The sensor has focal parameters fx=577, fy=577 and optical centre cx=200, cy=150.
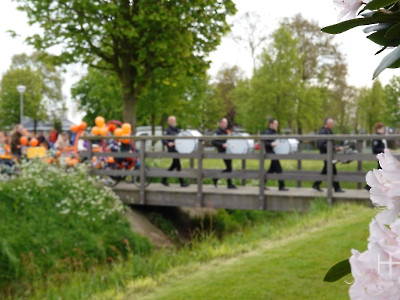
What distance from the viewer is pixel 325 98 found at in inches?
1522

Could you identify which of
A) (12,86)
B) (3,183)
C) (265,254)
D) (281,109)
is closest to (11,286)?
(3,183)

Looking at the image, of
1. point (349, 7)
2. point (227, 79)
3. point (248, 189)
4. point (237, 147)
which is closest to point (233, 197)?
point (248, 189)

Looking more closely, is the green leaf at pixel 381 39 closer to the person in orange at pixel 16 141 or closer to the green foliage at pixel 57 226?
the green foliage at pixel 57 226

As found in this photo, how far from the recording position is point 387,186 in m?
1.06

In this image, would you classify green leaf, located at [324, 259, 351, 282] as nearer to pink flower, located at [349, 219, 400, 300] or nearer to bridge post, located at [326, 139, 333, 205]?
pink flower, located at [349, 219, 400, 300]

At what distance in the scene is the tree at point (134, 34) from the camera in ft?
59.2

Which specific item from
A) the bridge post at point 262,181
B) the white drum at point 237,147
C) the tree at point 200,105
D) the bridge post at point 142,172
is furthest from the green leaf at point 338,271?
the tree at point 200,105

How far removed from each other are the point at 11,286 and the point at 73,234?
179 centimetres

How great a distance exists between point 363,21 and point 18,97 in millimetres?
56295

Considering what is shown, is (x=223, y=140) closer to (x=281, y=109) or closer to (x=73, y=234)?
(x=73, y=234)

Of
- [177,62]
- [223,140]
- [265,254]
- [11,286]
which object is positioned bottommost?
[11,286]

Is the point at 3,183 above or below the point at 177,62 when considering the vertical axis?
below

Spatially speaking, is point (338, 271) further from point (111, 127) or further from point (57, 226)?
point (111, 127)

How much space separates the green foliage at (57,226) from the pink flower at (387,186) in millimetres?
8563
